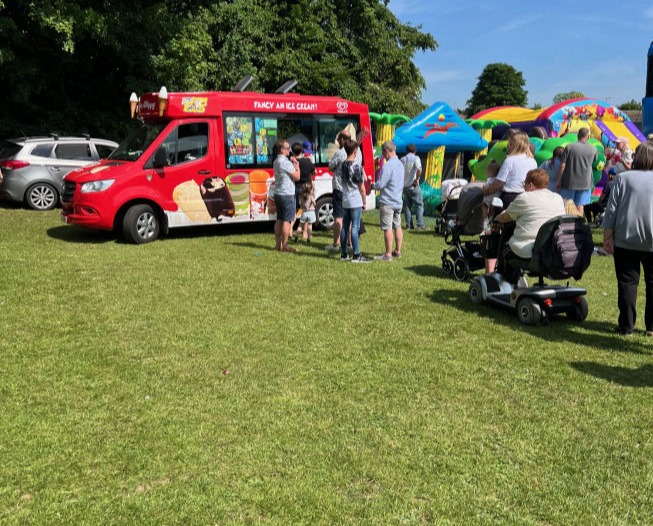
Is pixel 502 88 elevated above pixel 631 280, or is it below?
above

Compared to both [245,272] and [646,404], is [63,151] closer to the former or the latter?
[245,272]

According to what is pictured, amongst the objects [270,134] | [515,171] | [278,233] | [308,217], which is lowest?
[278,233]

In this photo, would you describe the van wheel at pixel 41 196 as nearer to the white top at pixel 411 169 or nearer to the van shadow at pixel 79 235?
the van shadow at pixel 79 235

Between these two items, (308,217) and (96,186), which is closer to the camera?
(96,186)

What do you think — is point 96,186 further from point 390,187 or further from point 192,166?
point 390,187


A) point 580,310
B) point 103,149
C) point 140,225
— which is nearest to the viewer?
point 580,310

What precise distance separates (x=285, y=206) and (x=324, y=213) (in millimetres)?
2818

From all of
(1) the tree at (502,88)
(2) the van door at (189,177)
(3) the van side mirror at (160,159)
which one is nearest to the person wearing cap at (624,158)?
(2) the van door at (189,177)

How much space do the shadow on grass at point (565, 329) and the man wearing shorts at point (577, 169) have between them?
17.0 ft

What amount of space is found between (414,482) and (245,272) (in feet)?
18.0

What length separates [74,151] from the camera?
14.4 meters

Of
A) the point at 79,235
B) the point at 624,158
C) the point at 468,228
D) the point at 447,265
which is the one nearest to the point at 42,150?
the point at 79,235

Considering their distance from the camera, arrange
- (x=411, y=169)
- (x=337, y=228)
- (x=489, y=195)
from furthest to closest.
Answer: (x=411, y=169) → (x=337, y=228) → (x=489, y=195)

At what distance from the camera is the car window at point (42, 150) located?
13.9 m
